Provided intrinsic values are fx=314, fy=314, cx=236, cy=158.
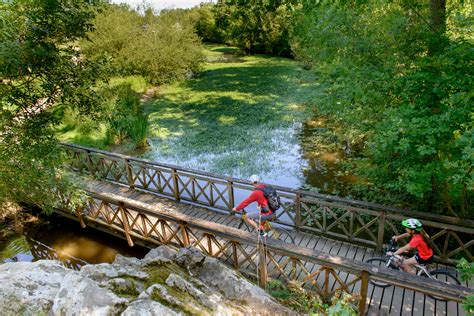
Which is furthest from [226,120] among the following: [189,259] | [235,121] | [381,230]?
[189,259]

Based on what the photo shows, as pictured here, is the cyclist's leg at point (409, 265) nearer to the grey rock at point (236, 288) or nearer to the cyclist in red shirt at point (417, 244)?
the cyclist in red shirt at point (417, 244)

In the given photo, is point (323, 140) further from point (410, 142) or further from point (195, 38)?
point (195, 38)

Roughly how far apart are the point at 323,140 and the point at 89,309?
13144 millimetres

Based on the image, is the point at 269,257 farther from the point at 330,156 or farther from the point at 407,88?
the point at 330,156

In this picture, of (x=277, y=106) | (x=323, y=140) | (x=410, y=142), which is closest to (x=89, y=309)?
(x=410, y=142)

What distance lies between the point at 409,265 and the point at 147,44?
21.6 metres

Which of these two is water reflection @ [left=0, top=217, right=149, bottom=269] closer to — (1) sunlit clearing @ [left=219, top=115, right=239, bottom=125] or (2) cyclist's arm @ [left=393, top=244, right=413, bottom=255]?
(2) cyclist's arm @ [left=393, top=244, right=413, bottom=255]

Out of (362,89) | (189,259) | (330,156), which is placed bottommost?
(330,156)

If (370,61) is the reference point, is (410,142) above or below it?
below

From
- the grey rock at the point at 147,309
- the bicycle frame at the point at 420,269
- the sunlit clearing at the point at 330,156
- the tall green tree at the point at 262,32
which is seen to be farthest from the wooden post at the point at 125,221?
the tall green tree at the point at 262,32

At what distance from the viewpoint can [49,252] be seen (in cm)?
859

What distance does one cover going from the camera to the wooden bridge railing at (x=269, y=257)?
4293mm

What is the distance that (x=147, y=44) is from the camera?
22219 mm

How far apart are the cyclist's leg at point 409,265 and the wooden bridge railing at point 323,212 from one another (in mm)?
1054
